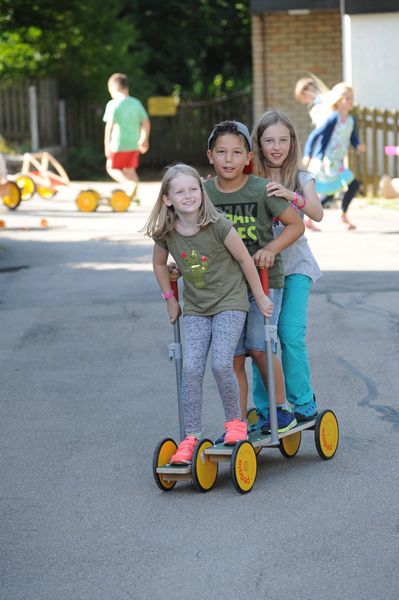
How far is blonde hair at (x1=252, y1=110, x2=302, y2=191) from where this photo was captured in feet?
20.3

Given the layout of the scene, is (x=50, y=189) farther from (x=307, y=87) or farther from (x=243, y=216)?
(x=243, y=216)

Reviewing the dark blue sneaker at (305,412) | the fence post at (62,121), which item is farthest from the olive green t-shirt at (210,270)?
the fence post at (62,121)

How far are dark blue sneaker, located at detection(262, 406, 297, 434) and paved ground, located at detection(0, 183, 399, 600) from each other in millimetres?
201

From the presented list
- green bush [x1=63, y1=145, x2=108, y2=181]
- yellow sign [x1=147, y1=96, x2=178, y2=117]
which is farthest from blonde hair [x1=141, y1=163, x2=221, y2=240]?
yellow sign [x1=147, y1=96, x2=178, y2=117]

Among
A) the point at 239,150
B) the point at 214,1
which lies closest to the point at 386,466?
the point at 239,150

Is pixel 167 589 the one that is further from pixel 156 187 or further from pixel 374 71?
pixel 156 187

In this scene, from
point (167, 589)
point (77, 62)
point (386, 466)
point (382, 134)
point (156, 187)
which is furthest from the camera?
point (77, 62)

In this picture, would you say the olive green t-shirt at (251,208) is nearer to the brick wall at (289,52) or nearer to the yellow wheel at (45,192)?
the yellow wheel at (45,192)

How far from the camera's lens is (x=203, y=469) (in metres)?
5.71

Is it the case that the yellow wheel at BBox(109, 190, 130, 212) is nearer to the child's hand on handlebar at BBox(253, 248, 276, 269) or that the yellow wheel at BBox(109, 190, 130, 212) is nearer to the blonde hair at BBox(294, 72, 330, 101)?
the blonde hair at BBox(294, 72, 330, 101)

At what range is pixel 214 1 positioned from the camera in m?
35.6

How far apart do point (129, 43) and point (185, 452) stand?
26.6 metres

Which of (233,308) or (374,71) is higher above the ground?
(374,71)

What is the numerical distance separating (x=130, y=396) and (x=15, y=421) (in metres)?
0.80
